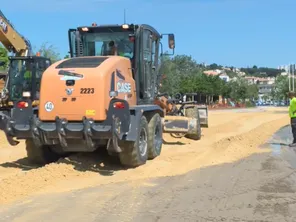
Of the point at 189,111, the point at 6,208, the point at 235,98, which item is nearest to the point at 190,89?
the point at 235,98

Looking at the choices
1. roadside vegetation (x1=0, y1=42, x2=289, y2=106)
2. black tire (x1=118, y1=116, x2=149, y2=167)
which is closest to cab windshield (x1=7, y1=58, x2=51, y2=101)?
black tire (x1=118, y1=116, x2=149, y2=167)

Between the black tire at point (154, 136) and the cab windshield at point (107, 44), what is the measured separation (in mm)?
1568

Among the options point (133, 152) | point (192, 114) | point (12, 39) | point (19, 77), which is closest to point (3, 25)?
point (12, 39)

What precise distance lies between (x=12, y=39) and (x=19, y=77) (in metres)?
3.27

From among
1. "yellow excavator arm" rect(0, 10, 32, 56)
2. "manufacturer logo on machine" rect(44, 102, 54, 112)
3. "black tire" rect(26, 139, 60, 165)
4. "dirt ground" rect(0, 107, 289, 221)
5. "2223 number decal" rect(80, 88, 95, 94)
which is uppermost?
"yellow excavator arm" rect(0, 10, 32, 56)

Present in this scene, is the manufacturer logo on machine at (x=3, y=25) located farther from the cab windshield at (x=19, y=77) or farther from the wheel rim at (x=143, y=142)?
the wheel rim at (x=143, y=142)

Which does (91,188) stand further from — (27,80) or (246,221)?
(27,80)

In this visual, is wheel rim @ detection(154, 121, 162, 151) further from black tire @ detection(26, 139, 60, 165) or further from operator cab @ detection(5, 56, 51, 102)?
operator cab @ detection(5, 56, 51, 102)

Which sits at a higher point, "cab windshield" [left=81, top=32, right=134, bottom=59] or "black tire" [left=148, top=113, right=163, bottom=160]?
"cab windshield" [left=81, top=32, right=134, bottom=59]

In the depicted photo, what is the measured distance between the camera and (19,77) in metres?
16.6

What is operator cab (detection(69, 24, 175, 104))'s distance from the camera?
10.9 m

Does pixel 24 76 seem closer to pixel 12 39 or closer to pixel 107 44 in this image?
pixel 12 39

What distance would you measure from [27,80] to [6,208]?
10101mm

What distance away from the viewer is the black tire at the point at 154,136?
10.9 m
